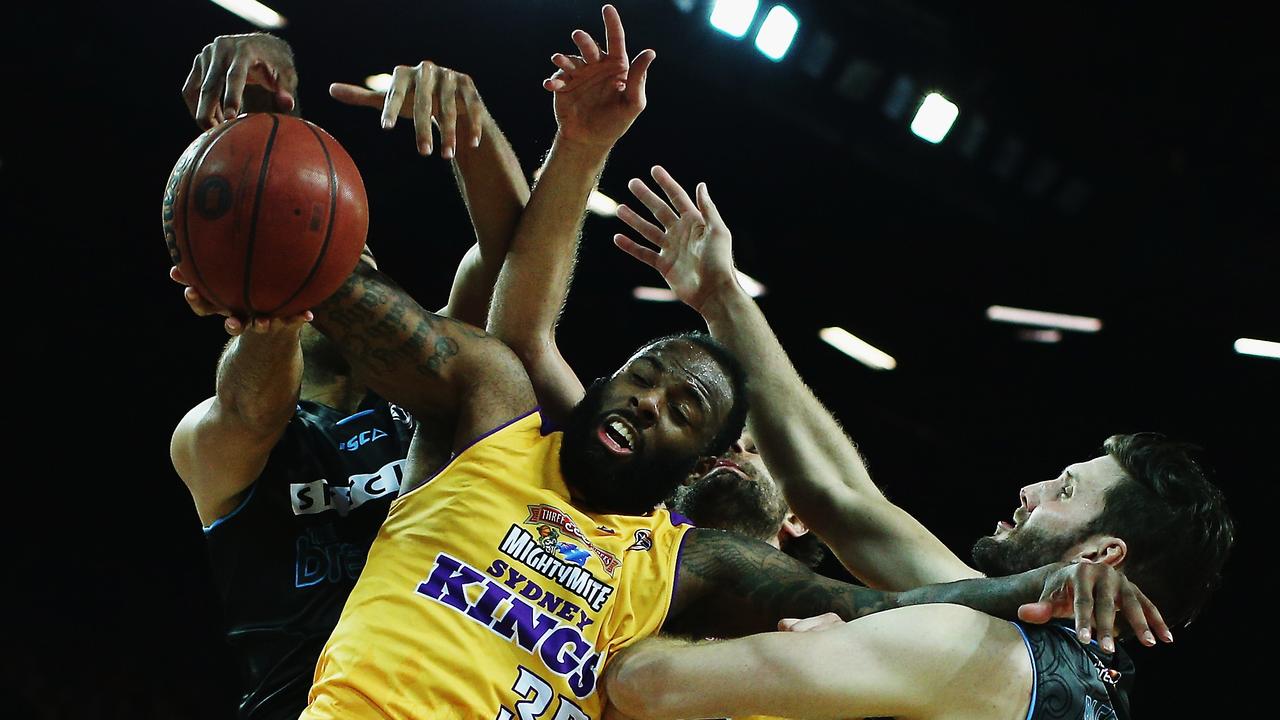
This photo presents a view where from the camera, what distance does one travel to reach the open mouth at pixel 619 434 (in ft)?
8.60

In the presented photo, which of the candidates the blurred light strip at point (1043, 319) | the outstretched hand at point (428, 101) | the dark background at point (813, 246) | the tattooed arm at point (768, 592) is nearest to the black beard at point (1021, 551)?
the tattooed arm at point (768, 592)

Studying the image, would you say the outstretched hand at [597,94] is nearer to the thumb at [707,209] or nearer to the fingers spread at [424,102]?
the fingers spread at [424,102]

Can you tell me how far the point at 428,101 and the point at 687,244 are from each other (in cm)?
100

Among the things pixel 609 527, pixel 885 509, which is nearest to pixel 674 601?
pixel 609 527

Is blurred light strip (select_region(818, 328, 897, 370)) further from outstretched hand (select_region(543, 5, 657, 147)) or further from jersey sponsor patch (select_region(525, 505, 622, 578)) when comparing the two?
jersey sponsor patch (select_region(525, 505, 622, 578))

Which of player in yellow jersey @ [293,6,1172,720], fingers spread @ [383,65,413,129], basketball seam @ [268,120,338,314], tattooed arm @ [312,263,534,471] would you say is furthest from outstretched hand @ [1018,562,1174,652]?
fingers spread @ [383,65,413,129]

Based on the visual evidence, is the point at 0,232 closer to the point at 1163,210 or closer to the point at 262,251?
the point at 262,251

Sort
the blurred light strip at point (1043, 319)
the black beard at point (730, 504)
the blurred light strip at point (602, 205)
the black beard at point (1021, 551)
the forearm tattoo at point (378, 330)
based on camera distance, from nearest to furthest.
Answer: the forearm tattoo at point (378, 330), the black beard at point (1021, 551), the black beard at point (730, 504), the blurred light strip at point (1043, 319), the blurred light strip at point (602, 205)

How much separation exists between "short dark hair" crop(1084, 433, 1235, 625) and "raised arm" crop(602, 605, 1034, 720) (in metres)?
0.54

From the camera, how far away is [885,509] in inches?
117

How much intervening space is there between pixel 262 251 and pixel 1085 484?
1892 millimetres

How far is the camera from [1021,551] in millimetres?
2783

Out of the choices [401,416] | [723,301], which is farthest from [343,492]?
[723,301]

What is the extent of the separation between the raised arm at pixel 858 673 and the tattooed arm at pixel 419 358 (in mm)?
703
